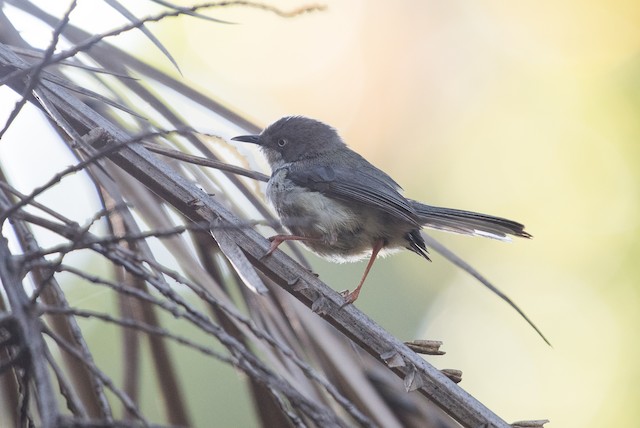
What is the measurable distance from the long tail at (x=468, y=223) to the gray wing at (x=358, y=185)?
97 millimetres

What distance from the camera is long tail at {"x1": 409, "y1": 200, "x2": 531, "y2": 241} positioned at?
351cm

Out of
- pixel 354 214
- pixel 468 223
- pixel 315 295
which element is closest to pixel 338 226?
pixel 354 214

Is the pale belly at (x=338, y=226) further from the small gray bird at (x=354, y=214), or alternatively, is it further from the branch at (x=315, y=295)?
the branch at (x=315, y=295)

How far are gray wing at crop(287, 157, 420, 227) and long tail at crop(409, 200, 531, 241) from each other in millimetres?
97

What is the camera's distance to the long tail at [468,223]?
3506 mm

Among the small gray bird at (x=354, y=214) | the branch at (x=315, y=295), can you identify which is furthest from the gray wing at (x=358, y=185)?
the branch at (x=315, y=295)

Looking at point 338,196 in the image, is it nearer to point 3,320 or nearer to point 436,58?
point 3,320

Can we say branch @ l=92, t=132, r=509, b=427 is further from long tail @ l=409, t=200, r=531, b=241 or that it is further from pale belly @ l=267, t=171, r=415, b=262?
pale belly @ l=267, t=171, r=415, b=262

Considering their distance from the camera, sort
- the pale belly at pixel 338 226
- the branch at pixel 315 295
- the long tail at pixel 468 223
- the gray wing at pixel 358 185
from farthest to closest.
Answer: the pale belly at pixel 338 226 → the gray wing at pixel 358 185 → the long tail at pixel 468 223 → the branch at pixel 315 295

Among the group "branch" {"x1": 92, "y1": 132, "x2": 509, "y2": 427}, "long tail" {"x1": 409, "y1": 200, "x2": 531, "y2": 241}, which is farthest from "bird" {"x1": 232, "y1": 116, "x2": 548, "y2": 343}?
"branch" {"x1": 92, "y1": 132, "x2": 509, "y2": 427}

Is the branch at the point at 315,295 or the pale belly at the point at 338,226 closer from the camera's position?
the branch at the point at 315,295

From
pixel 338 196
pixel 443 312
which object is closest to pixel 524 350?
pixel 443 312

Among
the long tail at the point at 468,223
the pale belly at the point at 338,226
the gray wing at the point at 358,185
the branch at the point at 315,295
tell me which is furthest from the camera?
the pale belly at the point at 338,226

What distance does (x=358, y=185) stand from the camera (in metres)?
3.96
